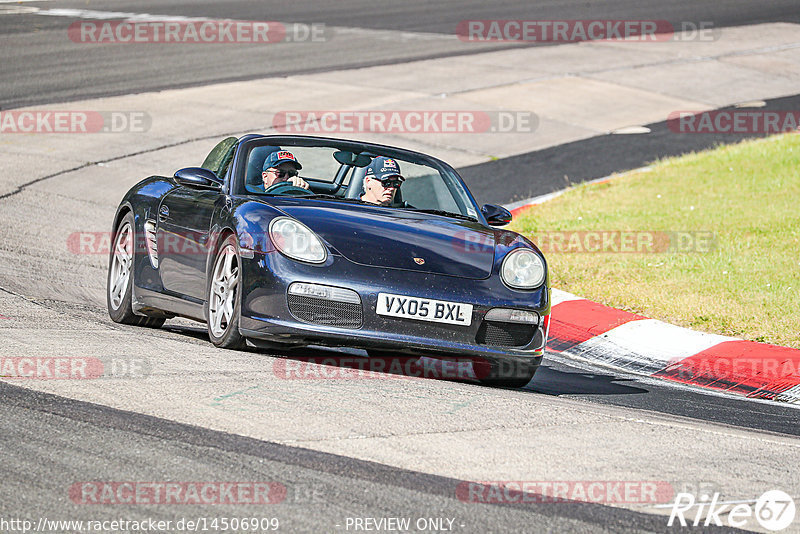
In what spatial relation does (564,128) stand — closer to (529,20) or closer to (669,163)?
(669,163)

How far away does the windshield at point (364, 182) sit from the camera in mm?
7609

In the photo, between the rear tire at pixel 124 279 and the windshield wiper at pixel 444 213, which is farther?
the rear tire at pixel 124 279

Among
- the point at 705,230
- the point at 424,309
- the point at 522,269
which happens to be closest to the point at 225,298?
the point at 424,309

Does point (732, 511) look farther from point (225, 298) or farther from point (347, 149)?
point (347, 149)

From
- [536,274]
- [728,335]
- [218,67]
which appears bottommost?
[728,335]

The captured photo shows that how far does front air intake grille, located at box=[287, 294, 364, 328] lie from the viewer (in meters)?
6.40

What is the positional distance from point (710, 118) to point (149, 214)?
12.9m

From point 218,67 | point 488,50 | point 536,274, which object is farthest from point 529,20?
point 536,274

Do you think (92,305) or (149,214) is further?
(92,305)

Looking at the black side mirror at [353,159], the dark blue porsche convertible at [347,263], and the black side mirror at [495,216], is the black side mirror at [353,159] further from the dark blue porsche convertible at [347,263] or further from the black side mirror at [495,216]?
the black side mirror at [495,216]

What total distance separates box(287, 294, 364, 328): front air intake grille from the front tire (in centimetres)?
38

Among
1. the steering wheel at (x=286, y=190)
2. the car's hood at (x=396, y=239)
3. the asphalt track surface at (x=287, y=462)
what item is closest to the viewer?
the asphalt track surface at (x=287, y=462)

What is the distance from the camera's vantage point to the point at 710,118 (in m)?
19.2

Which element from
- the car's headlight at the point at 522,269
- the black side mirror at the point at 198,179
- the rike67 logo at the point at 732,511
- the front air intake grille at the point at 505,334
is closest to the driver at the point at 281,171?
the black side mirror at the point at 198,179
